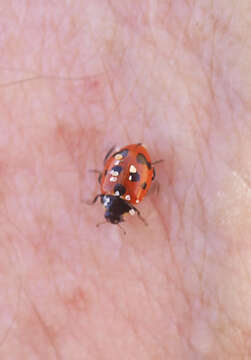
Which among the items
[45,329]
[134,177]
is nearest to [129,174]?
[134,177]

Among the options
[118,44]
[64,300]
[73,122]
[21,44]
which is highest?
[21,44]

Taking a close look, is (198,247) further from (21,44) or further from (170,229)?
(21,44)

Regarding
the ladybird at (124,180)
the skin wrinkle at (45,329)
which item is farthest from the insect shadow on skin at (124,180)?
the skin wrinkle at (45,329)

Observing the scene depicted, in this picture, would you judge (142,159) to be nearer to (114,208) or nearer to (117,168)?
(117,168)

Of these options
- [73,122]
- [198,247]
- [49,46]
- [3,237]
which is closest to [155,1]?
[49,46]

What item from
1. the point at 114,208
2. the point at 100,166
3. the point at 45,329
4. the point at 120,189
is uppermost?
the point at 100,166
